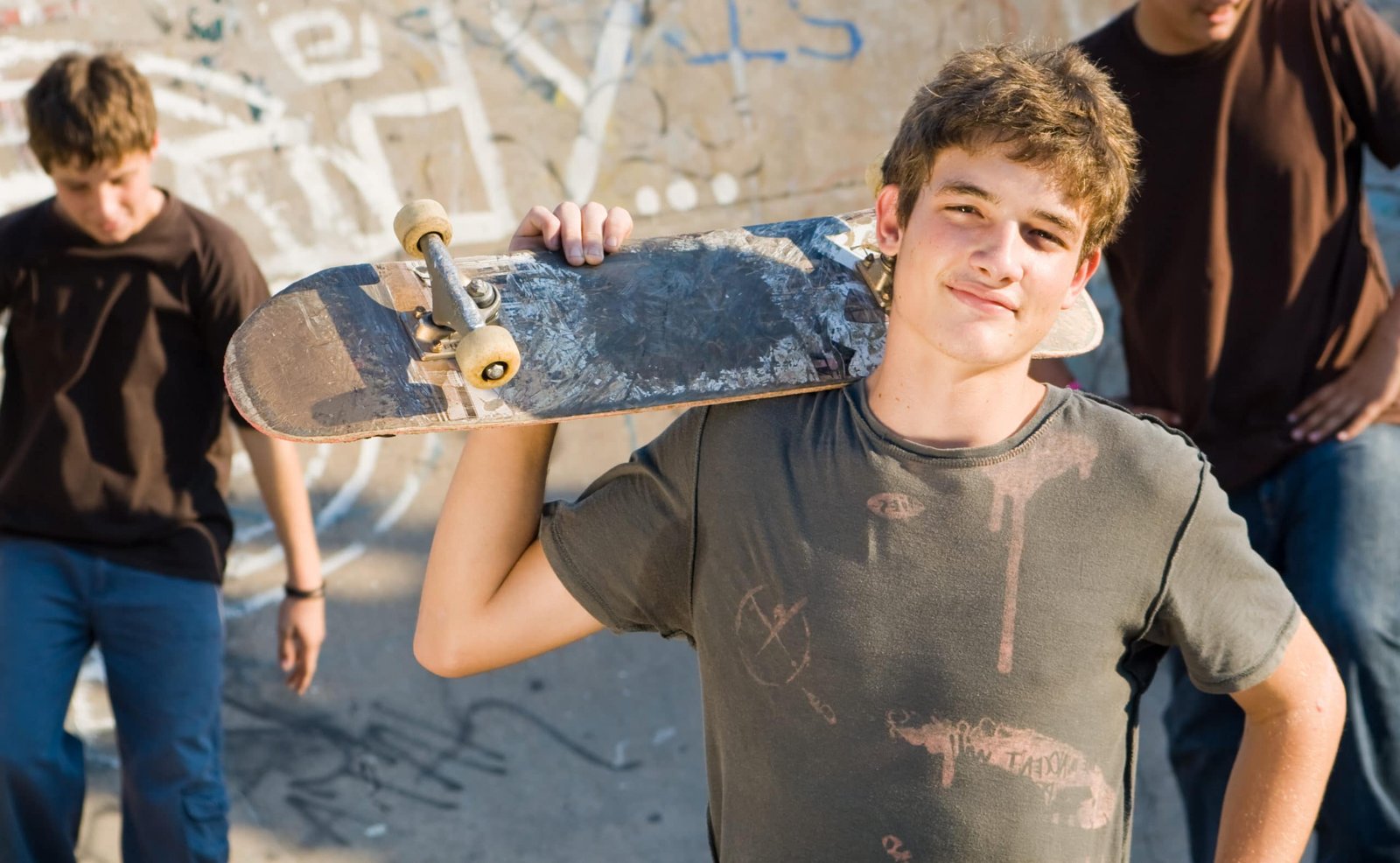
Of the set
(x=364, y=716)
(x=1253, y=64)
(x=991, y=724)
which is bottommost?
(x=364, y=716)

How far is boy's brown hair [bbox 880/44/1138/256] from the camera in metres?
1.92

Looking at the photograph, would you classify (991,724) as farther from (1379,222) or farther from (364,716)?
(1379,222)

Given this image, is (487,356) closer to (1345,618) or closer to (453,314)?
(453,314)

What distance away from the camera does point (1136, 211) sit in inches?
130

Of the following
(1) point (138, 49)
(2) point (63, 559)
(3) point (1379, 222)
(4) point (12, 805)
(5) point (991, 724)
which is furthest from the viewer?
(3) point (1379, 222)

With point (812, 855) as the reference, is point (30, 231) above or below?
above

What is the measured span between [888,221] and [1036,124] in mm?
278

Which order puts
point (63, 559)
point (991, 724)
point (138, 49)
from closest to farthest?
point (991, 724) < point (63, 559) < point (138, 49)

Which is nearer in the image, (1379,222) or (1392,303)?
(1392,303)

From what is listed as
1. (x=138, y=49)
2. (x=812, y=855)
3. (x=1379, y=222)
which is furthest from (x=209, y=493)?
(x=1379, y=222)

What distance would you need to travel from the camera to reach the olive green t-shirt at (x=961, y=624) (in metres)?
1.87

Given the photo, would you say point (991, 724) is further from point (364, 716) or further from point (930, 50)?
point (930, 50)

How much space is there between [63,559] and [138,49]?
5.89 feet

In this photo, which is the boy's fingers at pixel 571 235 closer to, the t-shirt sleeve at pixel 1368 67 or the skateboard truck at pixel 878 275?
the skateboard truck at pixel 878 275
